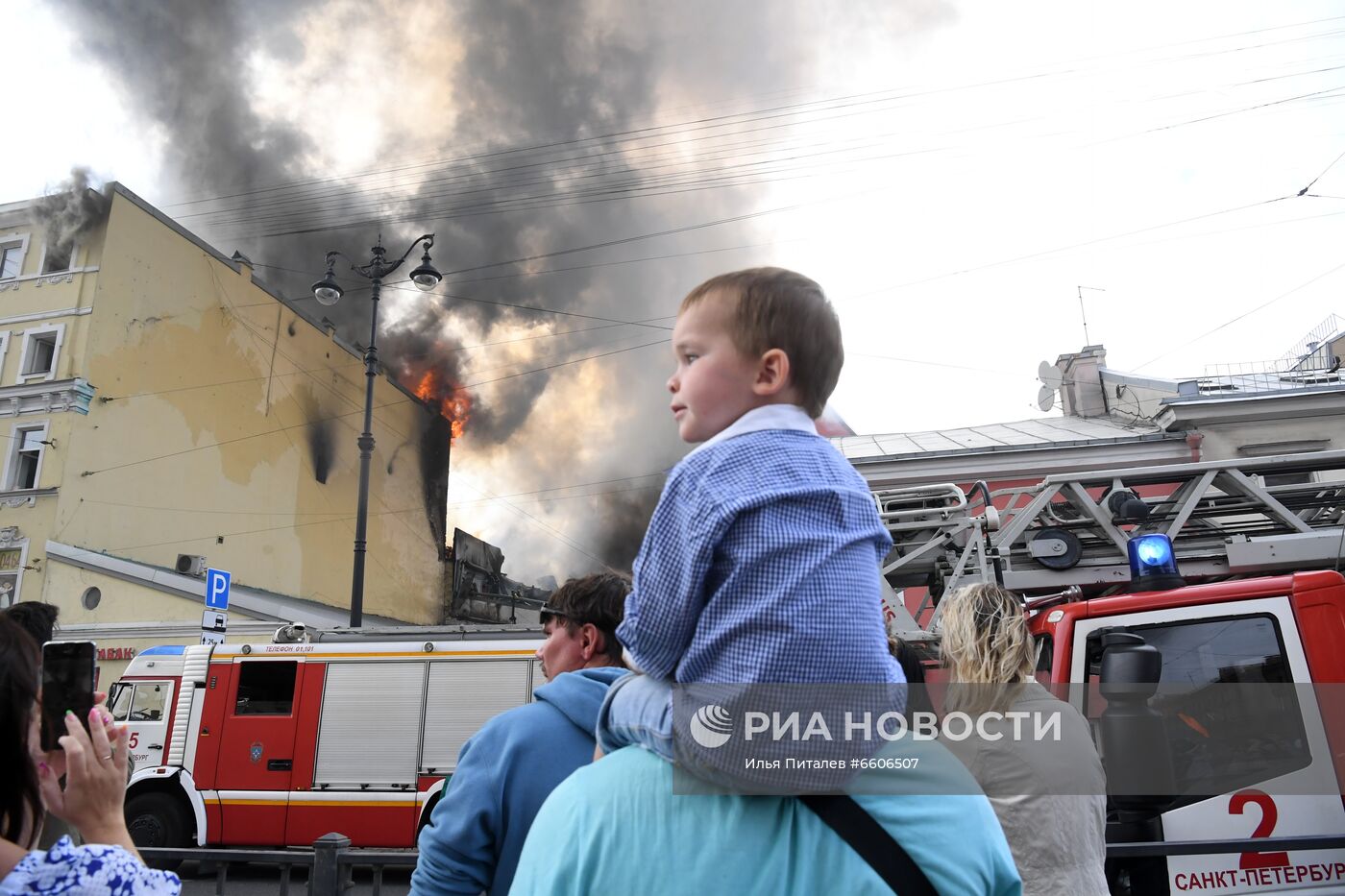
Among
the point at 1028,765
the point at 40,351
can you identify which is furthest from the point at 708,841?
the point at 40,351

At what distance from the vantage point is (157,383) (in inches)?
971

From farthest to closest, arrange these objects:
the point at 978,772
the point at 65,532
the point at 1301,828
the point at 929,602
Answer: the point at 65,532
the point at 929,602
the point at 1301,828
the point at 978,772

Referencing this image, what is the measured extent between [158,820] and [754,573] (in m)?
13.0

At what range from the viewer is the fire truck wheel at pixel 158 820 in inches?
427

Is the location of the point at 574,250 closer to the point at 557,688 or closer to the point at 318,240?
the point at 318,240

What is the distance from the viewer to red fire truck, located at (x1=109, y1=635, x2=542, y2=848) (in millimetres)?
10867

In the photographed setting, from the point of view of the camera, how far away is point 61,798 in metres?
1.54

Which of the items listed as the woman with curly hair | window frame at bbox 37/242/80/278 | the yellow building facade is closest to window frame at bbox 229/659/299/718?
the woman with curly hair

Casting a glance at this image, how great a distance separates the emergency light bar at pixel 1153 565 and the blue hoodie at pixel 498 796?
4.30 metres

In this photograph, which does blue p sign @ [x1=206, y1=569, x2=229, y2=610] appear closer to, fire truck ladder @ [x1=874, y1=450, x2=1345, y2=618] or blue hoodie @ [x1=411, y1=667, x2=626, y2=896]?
fire truck ladder @ [x1=874, y1=450, x2=1345, y2=618]

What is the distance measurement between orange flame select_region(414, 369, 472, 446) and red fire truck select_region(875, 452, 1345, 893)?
30.6 meters

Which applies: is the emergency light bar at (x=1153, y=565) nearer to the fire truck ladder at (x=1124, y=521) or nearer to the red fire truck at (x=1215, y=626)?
the red fire truck at (x=1215, y=626)

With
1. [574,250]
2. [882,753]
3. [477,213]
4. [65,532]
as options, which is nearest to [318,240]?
[477,213]

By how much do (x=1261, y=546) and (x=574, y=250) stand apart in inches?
1115
